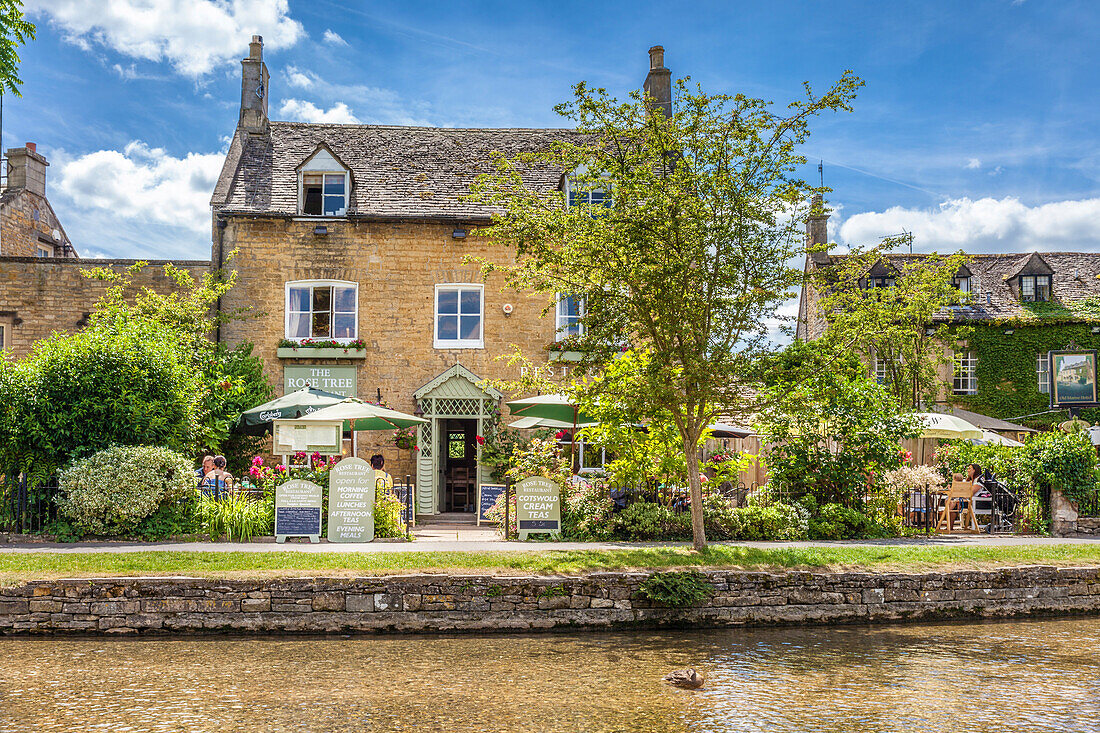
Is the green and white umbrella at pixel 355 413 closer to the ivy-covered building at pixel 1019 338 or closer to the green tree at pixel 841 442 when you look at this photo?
the green tree at pixel 841 442

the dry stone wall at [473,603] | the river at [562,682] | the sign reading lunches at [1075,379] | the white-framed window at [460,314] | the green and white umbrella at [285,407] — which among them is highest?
the white-framed window at [460,314]

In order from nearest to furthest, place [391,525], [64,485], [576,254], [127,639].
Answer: [127,639] < [576,254] < [64,485] < [391,525]

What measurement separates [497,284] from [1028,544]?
1245 centimetres

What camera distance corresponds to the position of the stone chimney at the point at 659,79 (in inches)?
873

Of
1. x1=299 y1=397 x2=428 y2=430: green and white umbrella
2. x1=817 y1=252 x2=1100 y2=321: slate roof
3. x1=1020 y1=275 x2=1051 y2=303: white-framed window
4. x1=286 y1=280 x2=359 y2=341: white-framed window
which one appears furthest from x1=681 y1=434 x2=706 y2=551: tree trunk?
x1=1020 y1=275 x2=1051 y2=303: white-framed window

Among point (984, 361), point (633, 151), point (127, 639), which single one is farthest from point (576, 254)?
point (984, 361)

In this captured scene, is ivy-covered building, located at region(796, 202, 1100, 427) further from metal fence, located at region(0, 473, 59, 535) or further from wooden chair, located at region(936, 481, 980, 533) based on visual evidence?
metal fence, located at region(0, 473, 59, 535)

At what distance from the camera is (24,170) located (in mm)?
29844

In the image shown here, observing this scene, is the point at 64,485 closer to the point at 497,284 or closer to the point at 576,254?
the point at 576,254

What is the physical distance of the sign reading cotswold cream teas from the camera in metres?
19.3

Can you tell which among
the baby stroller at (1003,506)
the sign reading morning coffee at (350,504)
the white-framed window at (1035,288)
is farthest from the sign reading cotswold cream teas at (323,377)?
the white-framed window at (1035,288)

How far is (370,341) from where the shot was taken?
1952 cm

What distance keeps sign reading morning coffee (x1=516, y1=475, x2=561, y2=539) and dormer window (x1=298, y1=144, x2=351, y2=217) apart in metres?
9.90

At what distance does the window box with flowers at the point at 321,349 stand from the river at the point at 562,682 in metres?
10.2
